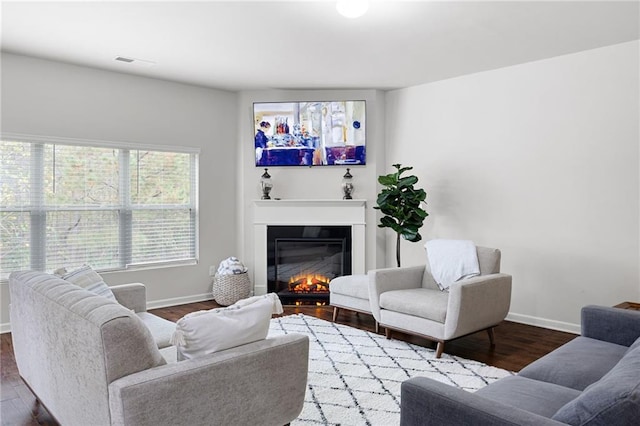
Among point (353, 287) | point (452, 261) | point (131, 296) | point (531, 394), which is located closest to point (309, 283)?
point (353, 287)

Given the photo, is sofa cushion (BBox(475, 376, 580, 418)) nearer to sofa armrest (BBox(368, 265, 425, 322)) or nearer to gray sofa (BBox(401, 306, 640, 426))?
gray sofa (BBox(401, 306, 640, 426))

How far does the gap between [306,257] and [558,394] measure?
4.24 metres

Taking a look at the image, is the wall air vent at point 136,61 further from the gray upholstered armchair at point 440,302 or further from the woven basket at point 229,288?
the gray upholstered armchair at point 440,302

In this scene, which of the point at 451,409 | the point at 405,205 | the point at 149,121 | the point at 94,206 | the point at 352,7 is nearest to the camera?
the point at 451,409

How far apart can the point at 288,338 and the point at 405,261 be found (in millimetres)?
3886

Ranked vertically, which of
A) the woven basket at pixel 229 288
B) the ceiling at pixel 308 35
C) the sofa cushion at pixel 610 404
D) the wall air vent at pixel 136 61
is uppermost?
the wall air vent at pixel 136 61

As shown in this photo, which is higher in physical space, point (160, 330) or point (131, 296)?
point (131, 296)

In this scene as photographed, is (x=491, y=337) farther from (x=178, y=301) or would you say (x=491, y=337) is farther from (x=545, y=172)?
(x=178, y=301)

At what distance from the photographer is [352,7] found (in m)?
3.21

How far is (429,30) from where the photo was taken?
153 inches

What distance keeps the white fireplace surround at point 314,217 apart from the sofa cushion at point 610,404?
14.4 feet

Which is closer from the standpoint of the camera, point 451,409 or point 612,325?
point 451,409

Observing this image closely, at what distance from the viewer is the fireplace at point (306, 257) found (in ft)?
19.5

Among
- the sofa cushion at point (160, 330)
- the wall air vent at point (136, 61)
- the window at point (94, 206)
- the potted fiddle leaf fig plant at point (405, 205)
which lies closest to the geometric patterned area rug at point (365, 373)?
the sofa cushion at point (160, 330)
